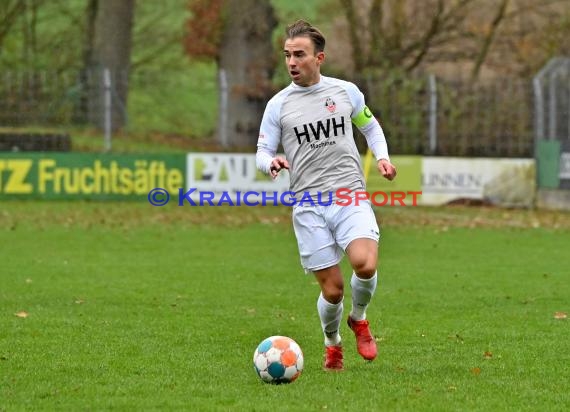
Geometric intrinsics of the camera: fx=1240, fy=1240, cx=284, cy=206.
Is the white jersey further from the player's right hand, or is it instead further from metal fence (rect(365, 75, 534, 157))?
metal fence (rect(365, 75, 534, 157))

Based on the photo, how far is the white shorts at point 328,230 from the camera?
7848mm

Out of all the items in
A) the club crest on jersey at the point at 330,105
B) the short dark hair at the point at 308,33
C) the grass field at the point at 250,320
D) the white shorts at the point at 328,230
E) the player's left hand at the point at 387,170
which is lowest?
the grass field at the point at 250,320

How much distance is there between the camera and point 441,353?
8.48 m

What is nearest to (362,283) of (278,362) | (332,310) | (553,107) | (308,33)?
(332,310)

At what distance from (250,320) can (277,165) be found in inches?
114

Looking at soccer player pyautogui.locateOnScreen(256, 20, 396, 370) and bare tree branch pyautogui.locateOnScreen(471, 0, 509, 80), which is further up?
bare tree branch pyautogui.locateOnScreen(471, 0, 509, 80)

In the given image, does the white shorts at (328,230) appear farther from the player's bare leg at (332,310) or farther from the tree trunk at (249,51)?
the tree trunk at (249,51)

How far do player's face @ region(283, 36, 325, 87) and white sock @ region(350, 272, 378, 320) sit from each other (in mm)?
1312

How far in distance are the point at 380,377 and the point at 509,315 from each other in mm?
3236

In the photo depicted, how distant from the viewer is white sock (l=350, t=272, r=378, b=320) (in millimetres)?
7910

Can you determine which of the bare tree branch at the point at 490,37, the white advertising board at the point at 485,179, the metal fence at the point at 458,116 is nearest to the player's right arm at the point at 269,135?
the white advertising board at the point at 485,179

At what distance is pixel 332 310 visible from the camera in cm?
794

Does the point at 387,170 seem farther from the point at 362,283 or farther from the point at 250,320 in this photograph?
the point at 250,320

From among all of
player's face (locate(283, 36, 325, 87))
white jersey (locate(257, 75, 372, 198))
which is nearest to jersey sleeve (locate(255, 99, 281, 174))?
white jersey (locate(257, 75, 372, 198))
